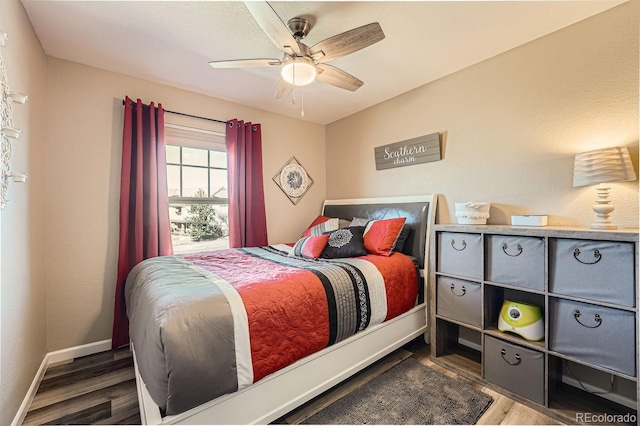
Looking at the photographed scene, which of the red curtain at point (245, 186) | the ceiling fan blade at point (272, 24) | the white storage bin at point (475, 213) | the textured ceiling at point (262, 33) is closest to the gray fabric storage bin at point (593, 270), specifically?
the white storage bin at point (475, 213)

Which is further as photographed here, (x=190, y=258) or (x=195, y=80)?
(x=195, y=80)

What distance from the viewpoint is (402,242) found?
2535mm

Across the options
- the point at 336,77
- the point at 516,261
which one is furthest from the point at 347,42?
the point at 516,261

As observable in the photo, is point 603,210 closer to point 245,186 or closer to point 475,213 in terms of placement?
point 475,213

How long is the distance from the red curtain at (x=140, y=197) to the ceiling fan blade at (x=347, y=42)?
1.81 meters

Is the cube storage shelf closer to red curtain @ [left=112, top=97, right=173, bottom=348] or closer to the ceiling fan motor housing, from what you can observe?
the ceiling fan motor housing

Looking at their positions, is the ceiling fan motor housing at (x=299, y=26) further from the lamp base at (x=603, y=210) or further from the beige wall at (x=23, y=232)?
the lamp base at (x=603, y=210)

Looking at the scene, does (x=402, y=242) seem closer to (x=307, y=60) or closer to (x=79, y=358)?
(x=307, y=60)

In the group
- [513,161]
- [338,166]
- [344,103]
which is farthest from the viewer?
[338,166]

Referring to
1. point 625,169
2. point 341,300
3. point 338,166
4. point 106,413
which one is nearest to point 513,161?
point 625,169

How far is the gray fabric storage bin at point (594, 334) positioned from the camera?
1.32 metres

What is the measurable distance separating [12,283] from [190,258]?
105cm

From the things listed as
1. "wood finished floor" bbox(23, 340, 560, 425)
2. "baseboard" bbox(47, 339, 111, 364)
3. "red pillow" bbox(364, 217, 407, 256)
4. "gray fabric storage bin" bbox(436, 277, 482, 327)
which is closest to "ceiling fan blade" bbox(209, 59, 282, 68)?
"red pillow" bbox(364, 217, 407, 256)

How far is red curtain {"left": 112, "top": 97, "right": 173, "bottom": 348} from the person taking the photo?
2377mm
